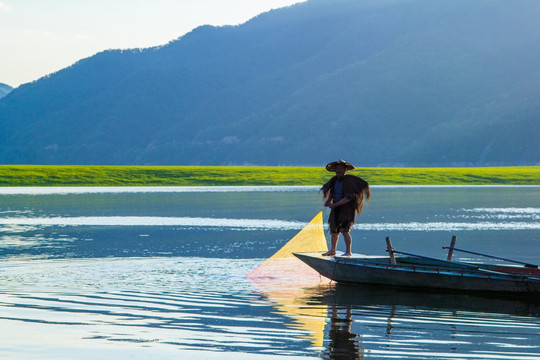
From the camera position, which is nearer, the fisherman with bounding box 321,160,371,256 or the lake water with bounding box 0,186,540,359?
the lake water with bounding box 0,186,540,359

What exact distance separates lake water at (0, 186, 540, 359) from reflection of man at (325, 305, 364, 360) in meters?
0.03

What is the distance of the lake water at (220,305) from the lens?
1356 cm

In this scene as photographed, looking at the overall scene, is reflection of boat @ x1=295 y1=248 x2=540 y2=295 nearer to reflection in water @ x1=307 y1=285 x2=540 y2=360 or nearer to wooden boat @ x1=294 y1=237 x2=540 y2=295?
wooden boat @ x1=294 y1=237 x2=540 y2=295

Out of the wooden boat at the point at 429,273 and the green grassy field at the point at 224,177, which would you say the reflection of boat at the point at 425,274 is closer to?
the wooden boat at the point at 429,273

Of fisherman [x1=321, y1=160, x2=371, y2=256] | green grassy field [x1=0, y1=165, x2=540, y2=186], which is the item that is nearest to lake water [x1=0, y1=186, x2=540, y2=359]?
fisherman [x1=321, y1=160, x2=371, y2=256]

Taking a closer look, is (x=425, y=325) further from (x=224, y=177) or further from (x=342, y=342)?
(x=224, y=177)

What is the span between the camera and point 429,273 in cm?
1995

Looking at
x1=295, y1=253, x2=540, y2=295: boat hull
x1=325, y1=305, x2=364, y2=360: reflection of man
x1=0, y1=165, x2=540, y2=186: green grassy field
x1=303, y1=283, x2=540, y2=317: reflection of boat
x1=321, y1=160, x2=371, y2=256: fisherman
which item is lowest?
x1=325, y1=305, x2=364, y2=360: reflection of man

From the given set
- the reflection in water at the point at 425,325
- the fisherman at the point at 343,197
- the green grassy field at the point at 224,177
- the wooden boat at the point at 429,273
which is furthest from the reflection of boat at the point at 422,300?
the green grassy field at the point at 224,177

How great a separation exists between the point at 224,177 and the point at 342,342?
8953 cm

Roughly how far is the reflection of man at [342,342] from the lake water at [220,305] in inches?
1.2

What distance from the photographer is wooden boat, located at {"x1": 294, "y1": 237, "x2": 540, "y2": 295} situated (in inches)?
752

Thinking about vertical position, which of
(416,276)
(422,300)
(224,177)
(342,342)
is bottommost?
(342,342)

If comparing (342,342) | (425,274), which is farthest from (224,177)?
(342,342)
